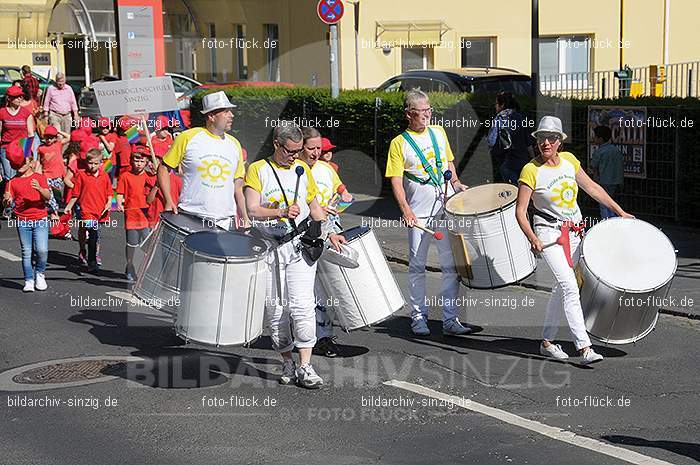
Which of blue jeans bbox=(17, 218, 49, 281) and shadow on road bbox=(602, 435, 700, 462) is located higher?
blue jeans bbox=(17, 218, 49, 281)

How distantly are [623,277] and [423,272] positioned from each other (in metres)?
2.06

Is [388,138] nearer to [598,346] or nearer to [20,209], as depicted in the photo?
[20,209]

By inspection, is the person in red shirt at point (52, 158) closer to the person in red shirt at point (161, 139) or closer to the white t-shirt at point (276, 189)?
the person in red shirt at point (161, 139)

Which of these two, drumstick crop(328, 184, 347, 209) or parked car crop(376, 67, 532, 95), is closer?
drumstick crop(328, 184, 347, 209)

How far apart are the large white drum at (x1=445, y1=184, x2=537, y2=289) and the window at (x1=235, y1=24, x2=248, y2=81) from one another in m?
28.6

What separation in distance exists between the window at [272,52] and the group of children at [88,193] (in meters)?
20.1

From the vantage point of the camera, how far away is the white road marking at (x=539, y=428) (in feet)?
23.5

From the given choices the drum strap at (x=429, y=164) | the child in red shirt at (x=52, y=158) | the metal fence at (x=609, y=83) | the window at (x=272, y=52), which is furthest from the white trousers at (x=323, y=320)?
the window at (x=272, y=52)

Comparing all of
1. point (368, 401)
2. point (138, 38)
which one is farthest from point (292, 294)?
point (138, 38)

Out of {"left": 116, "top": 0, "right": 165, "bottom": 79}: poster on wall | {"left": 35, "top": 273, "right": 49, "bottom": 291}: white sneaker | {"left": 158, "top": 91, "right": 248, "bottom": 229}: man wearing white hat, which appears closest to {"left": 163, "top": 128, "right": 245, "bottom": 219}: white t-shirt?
{"left": 158, "top": 91, "right": 248, "bottom": 229}: man wearing white hat

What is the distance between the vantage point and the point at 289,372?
9.05m

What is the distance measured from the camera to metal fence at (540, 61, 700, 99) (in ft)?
68.4

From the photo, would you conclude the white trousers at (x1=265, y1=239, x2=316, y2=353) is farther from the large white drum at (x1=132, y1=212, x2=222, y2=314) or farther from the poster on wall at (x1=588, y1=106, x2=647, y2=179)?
the poster on wall at (x1=588, y1=106, x2=647, y2=179)

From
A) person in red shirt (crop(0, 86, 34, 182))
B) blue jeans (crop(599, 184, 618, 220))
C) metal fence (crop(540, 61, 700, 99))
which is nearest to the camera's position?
blue jeans (crop(599, 184, 618, 220))
